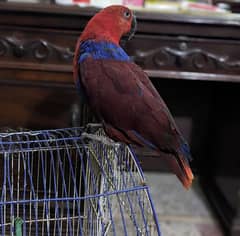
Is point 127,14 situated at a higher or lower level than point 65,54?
higher

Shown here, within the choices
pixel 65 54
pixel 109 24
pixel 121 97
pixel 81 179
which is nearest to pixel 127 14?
pixel 109 24

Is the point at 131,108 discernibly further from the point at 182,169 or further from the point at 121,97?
the point at 182,169

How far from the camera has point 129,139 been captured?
0.82 m

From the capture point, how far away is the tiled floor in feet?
4.69

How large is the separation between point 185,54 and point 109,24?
0.35 metres

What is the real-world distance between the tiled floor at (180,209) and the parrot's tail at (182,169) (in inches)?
25.9

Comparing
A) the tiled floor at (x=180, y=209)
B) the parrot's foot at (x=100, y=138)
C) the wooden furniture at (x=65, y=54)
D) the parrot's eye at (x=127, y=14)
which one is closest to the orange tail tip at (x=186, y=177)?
the parrot's foot at (x=100, y=138)

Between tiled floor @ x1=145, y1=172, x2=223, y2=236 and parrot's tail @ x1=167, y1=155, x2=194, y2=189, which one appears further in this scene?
tiled floor @ x1=145, y1=172, x2=223, y2=236

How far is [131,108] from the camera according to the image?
2.61ft

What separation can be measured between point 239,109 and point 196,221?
1.30 feet

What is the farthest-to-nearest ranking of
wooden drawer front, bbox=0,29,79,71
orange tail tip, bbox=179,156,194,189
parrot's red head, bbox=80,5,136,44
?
wooden drawer front, bbox=0,29,79,71, parrot's red head, bbox=80,5,136,44, orange tail tip, bbox=179,156,194,189

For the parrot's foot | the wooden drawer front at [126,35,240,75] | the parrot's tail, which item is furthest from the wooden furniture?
the parrot's tail

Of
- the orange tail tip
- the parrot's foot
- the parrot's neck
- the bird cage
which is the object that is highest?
the parrot's neck

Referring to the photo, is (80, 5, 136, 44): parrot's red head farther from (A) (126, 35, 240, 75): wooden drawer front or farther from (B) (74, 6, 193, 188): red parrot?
(A) (126, 35, 240, 75): wooden drawer front
